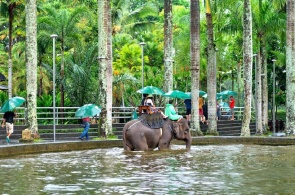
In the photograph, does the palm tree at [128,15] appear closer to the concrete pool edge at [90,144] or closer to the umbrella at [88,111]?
the umbrella at [88,111]

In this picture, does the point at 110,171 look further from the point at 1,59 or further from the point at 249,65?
the point at 1,59

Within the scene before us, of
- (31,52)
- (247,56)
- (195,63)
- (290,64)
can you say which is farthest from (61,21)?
(290,64)

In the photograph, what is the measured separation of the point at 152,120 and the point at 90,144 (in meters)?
2.78

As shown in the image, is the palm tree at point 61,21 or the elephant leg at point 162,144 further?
the palm tree at point 61,21

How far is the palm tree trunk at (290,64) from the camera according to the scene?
106 feet

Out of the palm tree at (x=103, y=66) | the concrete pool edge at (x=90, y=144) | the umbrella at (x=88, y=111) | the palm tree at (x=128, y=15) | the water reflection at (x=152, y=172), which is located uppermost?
the palm tree at (x=128, y=15)

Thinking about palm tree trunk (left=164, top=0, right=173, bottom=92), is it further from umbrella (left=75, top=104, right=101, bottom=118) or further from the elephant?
the elephant

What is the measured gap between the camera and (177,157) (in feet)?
70.3

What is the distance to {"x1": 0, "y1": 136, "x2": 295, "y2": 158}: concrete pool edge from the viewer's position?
2219 cm

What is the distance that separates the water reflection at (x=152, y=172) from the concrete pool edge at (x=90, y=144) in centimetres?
70

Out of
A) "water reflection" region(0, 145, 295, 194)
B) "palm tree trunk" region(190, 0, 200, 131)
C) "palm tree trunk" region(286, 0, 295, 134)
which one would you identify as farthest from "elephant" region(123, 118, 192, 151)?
"palm tree trunk" region(286, 0, 295, 134)

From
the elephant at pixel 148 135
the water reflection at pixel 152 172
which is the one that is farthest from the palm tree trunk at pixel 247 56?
the water reflection at pixel 152 172

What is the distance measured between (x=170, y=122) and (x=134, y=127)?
154cm

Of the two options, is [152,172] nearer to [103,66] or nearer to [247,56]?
[103,66]
